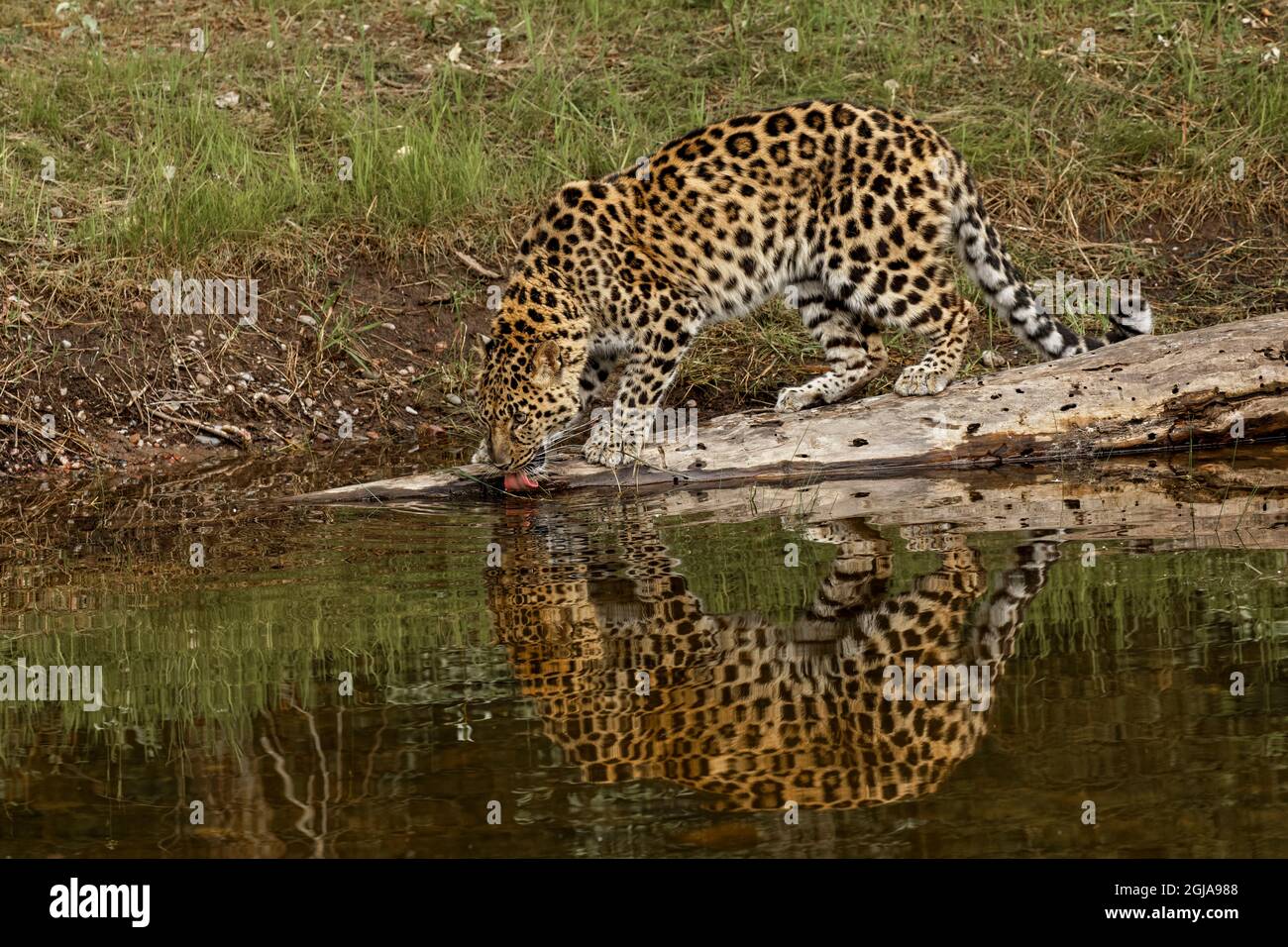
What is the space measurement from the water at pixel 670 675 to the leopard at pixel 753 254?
0.82 m

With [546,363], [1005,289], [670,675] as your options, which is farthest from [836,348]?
[670,675]

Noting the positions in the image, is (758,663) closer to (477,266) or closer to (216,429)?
(216,429)

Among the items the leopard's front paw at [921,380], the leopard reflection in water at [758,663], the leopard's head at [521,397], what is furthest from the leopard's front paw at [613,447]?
the leopard's front paw at [921,380]

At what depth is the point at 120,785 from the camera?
4266 mm

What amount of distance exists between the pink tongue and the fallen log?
2.8 inches

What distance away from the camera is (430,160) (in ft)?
35.9

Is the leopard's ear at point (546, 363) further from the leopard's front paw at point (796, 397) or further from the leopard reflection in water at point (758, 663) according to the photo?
the leopard's front paw at point (796, 397)

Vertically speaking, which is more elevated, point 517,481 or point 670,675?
point 517,481

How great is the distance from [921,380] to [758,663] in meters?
3.55

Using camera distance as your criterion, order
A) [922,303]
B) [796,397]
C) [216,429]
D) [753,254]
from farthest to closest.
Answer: [216,429] → [796,397] → [753,254] → [922,303]

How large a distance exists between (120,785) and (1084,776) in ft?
7.76

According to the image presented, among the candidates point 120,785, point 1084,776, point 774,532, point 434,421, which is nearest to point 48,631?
point 120,785

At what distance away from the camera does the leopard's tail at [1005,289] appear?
8516mm

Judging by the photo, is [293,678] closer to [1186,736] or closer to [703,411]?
[1186,736]
